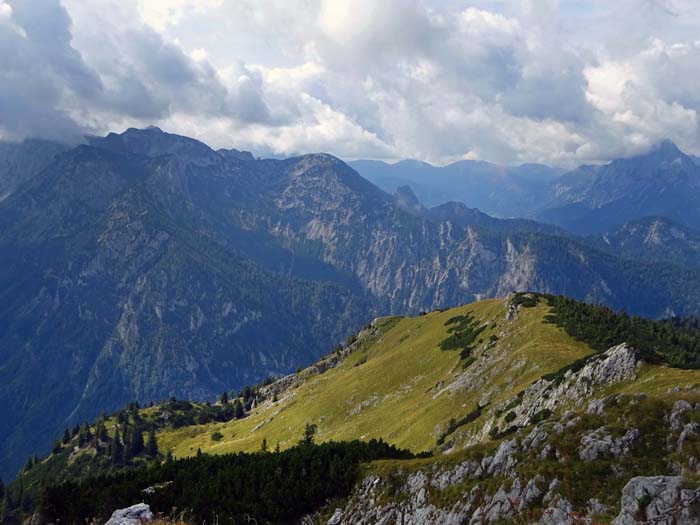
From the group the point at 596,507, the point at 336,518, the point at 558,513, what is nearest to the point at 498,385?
the point at 336,518

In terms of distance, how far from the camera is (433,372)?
16350 cm

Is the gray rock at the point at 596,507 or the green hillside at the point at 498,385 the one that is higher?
the gray rock at the point at 596,507

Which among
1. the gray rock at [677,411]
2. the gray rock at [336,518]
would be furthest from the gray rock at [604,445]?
the gray rock at [336,518]

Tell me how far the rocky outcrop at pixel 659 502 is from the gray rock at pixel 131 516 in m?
28.3

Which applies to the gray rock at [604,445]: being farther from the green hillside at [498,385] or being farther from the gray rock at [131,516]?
the gray rock at [131,516]

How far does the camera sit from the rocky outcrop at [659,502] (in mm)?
30023

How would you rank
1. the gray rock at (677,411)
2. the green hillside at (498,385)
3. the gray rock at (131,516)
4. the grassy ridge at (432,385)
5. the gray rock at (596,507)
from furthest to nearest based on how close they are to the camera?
the grassy ridge at (432,385) < the green hillside at (498,385) < the gray rock at (677,411) < the gray rock at (596,507) < the gray rock at (131,516)

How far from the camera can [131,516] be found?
35.9 meters

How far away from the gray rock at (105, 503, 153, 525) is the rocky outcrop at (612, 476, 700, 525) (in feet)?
92.9

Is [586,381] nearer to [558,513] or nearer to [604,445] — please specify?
[604,445]

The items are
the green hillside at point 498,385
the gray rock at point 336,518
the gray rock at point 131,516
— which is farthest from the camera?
the green hillside at point 498,385

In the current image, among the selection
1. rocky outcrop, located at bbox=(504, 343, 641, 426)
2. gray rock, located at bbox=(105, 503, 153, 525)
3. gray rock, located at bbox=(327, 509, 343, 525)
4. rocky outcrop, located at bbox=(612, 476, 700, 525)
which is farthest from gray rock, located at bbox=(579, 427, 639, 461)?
rocky outcrop, located at bbox=(504, 343, 641, 426)

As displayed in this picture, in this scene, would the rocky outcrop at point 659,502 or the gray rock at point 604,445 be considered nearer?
the rocky outcrop at point 659,502

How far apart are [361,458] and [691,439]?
35.5 metres
